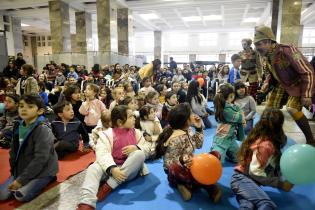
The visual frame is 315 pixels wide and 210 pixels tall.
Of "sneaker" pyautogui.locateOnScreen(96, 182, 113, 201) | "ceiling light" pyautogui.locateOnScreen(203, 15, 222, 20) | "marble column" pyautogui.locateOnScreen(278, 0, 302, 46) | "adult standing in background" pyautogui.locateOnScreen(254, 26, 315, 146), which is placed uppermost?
"ceiling light" pyautogui.locateOnScreen(203, 15, 222, 20)

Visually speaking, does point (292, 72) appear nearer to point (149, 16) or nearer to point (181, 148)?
point (181, 148)

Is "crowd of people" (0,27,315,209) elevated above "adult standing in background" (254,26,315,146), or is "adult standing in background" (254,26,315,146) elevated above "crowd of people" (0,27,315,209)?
"adult standing in background" (254,26,315,146)

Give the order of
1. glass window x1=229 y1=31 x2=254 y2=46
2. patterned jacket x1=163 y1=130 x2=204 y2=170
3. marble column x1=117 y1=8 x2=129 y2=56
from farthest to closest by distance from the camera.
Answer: glass window x1=229 y1=31 x2=254 y2=46
marble column x1=117 y1=8 x2=129 y2=56
patterned jacket x1=163 y1=130 x2=204 y2=170

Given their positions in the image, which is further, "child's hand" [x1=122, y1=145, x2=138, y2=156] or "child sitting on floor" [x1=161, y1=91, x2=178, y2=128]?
Result: "child sitting on floor" [x1=161, y1=91, x2=178, y2=128]

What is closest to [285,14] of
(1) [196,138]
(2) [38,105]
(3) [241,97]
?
(3) [241,97]

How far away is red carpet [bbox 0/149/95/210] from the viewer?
2266 millimetres

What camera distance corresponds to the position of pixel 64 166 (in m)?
3.12

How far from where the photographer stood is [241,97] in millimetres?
4375

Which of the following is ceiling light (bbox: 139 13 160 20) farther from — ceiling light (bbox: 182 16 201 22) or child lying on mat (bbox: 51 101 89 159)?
child lying on mat (bbox: 51 101 89 159)

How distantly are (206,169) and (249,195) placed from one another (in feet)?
1.28

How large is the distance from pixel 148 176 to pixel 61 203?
966mm

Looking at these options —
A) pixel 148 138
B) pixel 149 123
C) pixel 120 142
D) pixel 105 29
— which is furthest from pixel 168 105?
pixel 105 29

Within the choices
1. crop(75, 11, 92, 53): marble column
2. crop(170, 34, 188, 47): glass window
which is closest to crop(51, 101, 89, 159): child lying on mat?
crop(75, 11, 92, 53): marble column

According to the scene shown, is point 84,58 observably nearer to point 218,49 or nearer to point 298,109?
point 298,109
